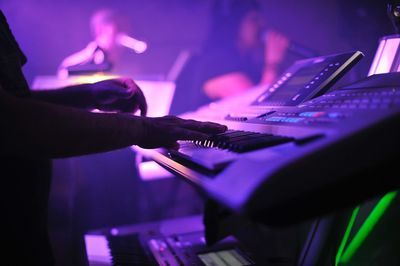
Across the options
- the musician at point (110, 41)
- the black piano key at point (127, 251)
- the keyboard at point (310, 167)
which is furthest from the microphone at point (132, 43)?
the keyboard at point (310, 167)

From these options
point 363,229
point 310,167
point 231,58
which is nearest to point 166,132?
point 310,167

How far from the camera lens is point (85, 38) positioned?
2938mm

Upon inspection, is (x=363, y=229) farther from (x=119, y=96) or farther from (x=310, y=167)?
(x=119, y=96)

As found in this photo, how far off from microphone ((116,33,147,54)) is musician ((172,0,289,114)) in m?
0.40

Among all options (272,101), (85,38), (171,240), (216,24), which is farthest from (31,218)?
(216,24)

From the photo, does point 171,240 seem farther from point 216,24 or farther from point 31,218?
point 216,24

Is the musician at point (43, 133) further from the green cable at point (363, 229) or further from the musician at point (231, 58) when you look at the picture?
the musician at point (231, 58)

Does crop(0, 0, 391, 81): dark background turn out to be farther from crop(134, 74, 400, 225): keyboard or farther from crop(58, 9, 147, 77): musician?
crop(134, 74, 400, 225): keyboard

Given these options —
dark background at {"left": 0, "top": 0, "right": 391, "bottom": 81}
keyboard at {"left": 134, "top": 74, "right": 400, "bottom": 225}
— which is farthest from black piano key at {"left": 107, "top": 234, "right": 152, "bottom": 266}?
dark background at {"left": 0, "top": 0, "right": 391, "bottom": 81}

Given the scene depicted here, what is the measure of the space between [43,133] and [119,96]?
1.86 feet

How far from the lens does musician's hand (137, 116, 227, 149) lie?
0.85m

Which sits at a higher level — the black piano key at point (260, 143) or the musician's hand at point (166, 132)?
the black piano key at point (260, 143)

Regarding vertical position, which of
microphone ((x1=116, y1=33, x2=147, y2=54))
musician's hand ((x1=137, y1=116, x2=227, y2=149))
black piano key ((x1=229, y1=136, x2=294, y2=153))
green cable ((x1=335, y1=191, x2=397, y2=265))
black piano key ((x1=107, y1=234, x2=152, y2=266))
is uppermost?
black piano key ((x1=229, y1=136, x2=294, y2=153))

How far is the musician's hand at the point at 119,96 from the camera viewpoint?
1.26 metres
